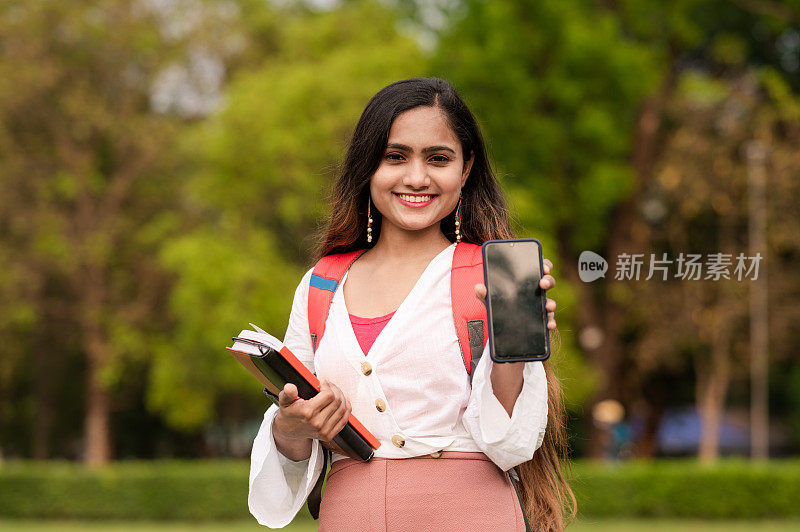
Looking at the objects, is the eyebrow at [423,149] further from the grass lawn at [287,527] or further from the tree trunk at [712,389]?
the tree trunk at [712,389]

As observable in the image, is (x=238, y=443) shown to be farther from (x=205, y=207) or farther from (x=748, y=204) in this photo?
(x=748, y=204)

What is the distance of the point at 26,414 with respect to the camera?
3475 cm

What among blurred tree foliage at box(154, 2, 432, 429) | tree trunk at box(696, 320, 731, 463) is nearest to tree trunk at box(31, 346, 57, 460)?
blurred tree foliage at box(154, 2, 432, 429)

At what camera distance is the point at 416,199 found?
2.70 meters

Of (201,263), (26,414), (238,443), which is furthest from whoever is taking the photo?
(238,443)

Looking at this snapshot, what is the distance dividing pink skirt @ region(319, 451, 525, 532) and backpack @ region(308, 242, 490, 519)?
0.21 m

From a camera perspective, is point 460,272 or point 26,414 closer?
point 460,272

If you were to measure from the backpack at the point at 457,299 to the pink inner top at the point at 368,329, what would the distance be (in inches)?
4.1

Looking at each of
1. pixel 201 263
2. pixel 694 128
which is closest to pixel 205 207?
pixel 201 263

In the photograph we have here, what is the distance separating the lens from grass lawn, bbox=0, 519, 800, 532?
1628cm

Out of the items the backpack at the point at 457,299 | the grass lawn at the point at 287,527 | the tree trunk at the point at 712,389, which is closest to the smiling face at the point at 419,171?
the backpack at the point at 457,299

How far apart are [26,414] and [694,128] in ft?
75.9

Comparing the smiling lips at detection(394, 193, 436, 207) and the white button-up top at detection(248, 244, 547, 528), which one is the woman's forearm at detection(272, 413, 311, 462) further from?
the smiling lips at detection(394, 193, 436, 207)

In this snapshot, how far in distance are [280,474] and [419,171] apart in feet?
2.75
